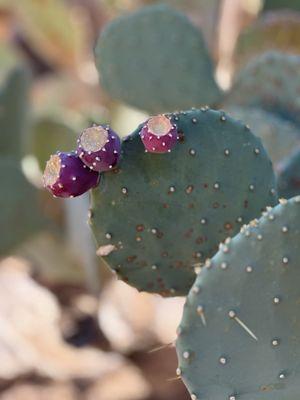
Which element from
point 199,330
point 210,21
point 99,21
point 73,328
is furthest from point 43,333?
point 99,21

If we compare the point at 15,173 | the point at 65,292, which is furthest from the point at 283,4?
the point at 65,292

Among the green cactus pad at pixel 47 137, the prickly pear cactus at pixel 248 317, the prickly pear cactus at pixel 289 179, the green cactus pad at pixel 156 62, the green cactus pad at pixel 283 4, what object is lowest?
the prickly pear cactus at pixel 248 317

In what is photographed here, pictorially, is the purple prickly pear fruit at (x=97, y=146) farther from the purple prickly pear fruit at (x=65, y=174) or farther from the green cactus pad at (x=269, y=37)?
the green cactus pad at (x=269, y=37)

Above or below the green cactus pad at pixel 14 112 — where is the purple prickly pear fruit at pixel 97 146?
below

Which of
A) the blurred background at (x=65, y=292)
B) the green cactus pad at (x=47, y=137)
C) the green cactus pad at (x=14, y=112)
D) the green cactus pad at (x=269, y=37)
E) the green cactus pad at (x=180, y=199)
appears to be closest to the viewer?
the green cactus pad at (x=180, y=199)

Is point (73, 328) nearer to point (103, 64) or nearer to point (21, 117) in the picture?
point (21, 117)

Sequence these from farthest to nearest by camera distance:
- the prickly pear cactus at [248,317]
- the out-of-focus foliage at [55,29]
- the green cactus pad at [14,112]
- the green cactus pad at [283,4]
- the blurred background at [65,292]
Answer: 1. the out-of-focus foliage at [55,29]
2. the green cactus pad at [283,4]
3. the green cactus pad at [14,112]
4. the blurred background at [65,292]
5. the prickly pear cactus at [248,317]

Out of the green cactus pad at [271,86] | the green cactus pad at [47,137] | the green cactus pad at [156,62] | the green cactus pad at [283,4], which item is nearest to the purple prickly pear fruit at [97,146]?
the green cactus pad at [156,62]
